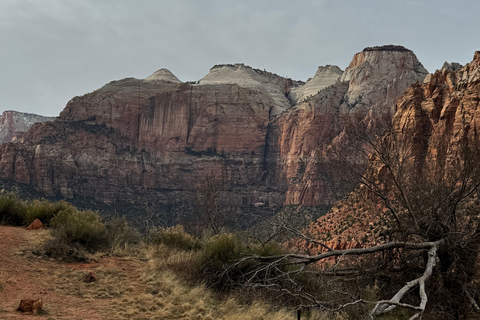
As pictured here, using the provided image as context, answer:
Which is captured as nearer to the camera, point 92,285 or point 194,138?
point 92,285

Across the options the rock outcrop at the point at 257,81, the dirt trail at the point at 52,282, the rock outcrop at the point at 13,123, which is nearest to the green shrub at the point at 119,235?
the dirt trail at the point at 52,282

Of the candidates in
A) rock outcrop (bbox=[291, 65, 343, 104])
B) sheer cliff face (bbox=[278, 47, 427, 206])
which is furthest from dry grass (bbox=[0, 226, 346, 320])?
rock outcrop (bbox=[291, 65, 343, 104])

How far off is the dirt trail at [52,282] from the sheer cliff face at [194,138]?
60.8 meters

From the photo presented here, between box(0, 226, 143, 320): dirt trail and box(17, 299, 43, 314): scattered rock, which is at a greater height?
box(17, 299, 43, 314): scattered rock

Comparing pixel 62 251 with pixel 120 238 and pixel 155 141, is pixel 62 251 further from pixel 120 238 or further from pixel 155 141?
pixel 155 141

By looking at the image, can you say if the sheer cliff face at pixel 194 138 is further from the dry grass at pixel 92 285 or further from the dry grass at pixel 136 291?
the dry grass at pixel 92 285

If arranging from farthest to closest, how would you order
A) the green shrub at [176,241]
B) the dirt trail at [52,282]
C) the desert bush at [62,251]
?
1. the green shrub at [176,241]
2. the desert bush at [62,251]
3. the dirt trail at [52,282]

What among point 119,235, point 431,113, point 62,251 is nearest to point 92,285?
point 62,251

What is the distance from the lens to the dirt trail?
285 inches

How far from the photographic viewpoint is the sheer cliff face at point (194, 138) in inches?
3012

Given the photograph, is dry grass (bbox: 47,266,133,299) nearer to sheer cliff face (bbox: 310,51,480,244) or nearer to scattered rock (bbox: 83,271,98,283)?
scattered rock (bbox: 83,271,98,283)

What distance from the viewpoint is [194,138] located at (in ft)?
316

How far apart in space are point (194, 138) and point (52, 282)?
8816cm

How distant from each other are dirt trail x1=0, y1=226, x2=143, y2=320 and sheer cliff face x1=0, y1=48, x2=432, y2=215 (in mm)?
60800
